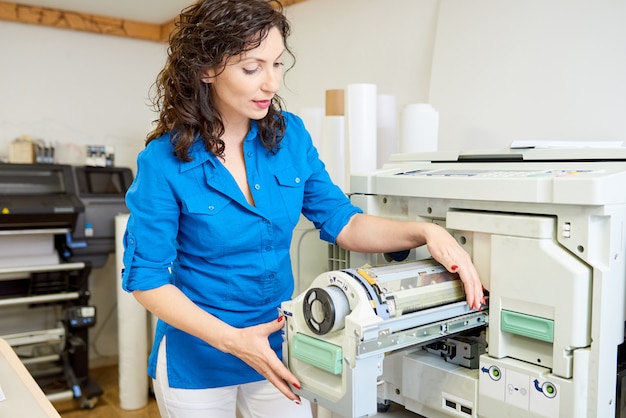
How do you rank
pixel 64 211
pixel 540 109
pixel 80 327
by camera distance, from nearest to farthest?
pixel 540 109 < pixel 64 211 < pixel 80 327

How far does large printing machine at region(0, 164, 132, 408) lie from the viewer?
9.56ft

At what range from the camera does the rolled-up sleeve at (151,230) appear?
3.75 feet

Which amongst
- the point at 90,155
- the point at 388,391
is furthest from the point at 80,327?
the point at 388,391

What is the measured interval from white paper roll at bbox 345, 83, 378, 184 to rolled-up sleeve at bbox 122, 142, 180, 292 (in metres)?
0.70

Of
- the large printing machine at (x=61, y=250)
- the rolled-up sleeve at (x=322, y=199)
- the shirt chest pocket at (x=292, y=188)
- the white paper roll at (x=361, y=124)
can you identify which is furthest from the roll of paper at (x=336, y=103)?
the large printing machine at (x=61, y=250)

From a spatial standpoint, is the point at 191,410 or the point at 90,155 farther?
the point at 90,155

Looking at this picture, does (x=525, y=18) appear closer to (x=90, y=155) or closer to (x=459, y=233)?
(x=459, y=233)

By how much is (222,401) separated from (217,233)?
389 millimetres

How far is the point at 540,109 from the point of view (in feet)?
5.50

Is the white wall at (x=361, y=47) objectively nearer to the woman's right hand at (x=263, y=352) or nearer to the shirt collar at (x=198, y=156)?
the shirt collar at (x=198, y=156)

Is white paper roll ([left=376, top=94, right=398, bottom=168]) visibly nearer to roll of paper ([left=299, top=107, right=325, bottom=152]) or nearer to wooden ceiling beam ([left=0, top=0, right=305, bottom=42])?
roll of paper ([left=299, top=107, right=325, bottom=152])

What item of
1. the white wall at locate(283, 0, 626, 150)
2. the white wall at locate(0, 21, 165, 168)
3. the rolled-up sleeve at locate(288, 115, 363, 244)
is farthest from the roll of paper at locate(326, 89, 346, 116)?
the white wall at locate(0, 21, 165, 168)

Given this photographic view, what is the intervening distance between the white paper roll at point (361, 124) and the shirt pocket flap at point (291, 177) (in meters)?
0.43

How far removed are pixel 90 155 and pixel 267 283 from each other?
2391 millimetres
